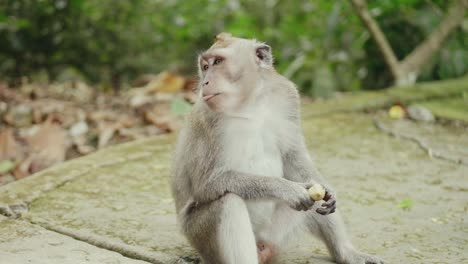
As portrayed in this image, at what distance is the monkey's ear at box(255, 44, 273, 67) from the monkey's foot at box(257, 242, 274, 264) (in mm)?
786

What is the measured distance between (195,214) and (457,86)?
4.50 meters

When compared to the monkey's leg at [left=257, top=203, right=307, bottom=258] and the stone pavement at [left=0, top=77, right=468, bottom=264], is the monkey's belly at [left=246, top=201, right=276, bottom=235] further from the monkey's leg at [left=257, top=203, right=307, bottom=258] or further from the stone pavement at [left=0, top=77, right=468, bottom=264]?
the stone pavement at [left=0, top=77, right=468, bottom=264]

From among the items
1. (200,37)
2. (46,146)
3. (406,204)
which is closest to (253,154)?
(406,204)

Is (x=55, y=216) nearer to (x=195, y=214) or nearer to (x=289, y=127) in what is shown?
(x=195, y=214)

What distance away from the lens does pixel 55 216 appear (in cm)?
354

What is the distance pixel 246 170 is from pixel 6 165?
93.6 inches

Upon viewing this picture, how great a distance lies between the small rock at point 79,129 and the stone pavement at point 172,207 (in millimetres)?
733

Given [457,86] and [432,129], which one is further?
[457,86]

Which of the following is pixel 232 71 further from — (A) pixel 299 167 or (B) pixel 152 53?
(B) pixel 152 53

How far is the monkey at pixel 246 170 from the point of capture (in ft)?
9.10

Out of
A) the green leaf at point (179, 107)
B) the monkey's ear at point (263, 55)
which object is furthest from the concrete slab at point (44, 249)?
the green leaf at point (179, 107)

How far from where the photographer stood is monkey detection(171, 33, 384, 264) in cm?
277

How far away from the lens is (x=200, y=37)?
26.9ft

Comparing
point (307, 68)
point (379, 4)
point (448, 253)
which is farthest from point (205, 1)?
point (448, 253)
